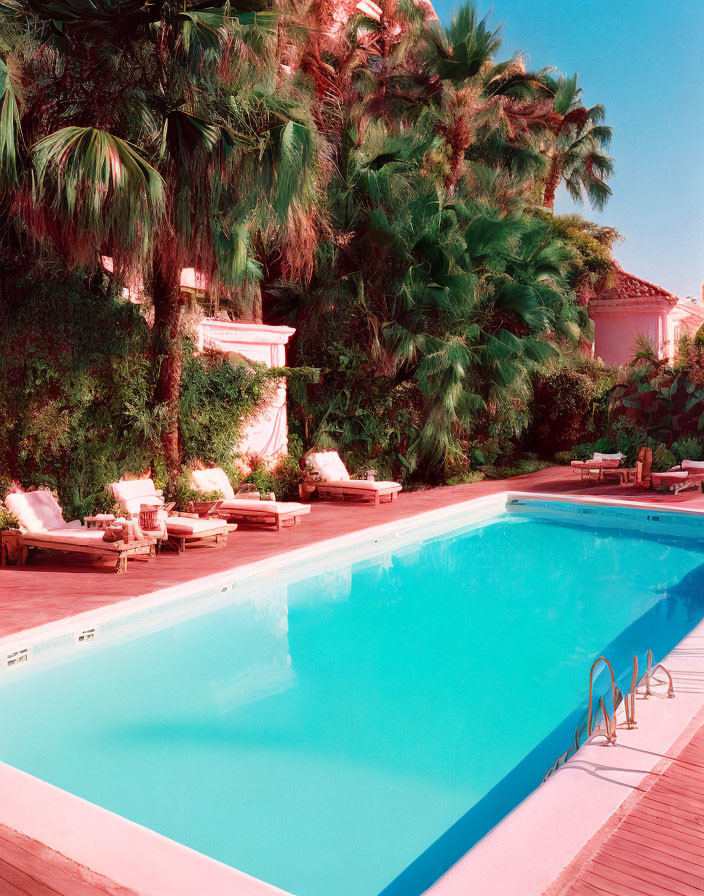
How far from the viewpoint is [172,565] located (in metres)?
8.88

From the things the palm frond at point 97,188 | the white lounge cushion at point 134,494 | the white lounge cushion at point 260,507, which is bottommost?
the white lounge cushion at point 260,507

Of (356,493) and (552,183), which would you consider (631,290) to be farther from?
(356,493)

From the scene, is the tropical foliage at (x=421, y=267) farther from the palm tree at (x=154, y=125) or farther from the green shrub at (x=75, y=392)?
the palm tree at (x=154, y=125)

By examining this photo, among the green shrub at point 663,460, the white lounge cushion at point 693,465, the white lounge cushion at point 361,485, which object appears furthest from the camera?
the green shrub at point 663,460

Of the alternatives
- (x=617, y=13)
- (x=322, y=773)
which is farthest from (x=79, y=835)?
(x=617, y=13)

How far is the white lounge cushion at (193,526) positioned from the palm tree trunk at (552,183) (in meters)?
18.9

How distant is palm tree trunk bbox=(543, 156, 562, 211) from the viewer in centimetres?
2502

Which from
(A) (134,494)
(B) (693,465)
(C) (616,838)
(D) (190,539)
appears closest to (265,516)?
(D) (190,539)

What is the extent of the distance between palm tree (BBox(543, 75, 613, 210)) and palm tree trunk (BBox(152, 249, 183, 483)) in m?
16.5

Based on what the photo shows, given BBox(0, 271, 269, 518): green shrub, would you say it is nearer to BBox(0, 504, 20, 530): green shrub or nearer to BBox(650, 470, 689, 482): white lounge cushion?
BBox(0, 504, 20, 530): green shrub

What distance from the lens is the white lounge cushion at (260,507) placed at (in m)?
11.1

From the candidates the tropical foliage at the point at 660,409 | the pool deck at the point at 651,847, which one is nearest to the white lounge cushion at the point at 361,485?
the tropical foliage at the point at 660,409

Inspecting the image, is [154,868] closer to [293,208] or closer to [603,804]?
[603,804]

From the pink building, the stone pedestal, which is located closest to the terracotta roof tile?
the pink building
